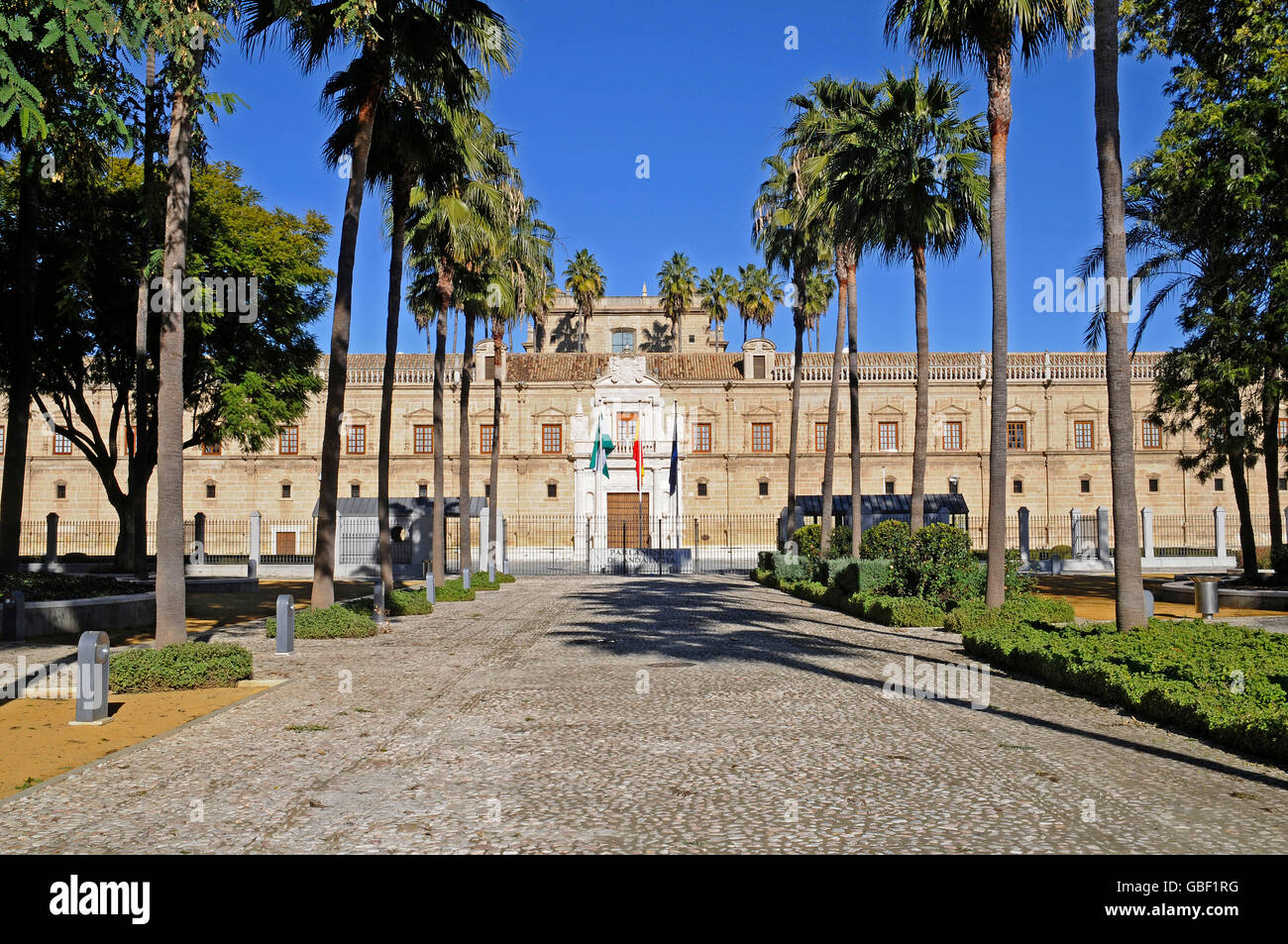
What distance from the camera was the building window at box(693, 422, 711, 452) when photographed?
48844 millimetres

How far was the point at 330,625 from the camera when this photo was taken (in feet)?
48.2

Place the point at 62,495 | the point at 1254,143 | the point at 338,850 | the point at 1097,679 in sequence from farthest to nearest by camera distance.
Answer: the point at 62,495 → the point at 1254,143 → the point at 1097,679 → the point at 338,850

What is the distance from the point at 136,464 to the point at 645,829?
2259cm

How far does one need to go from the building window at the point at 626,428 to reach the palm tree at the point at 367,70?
31867 mm

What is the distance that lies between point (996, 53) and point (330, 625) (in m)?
13.4

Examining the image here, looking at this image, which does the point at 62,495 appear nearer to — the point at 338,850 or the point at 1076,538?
the point at 1076,538

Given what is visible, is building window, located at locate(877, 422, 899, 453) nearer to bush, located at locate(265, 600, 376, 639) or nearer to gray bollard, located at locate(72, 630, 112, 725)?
bush, located at locate(265, 600, 376, 639)

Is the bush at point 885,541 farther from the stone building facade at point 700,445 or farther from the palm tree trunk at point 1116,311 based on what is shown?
the stone building facade at point 700,445

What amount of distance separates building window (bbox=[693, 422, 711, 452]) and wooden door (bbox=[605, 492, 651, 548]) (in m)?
4.08

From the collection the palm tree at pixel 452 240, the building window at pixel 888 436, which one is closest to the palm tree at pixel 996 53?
the palm tree at pixel 452 240

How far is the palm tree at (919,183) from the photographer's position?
18.0 metres

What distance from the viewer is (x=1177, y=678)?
877 centimetres

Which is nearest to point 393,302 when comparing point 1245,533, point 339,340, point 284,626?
point 339,340

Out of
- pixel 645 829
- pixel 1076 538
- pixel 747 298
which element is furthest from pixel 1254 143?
pixel 747 298
